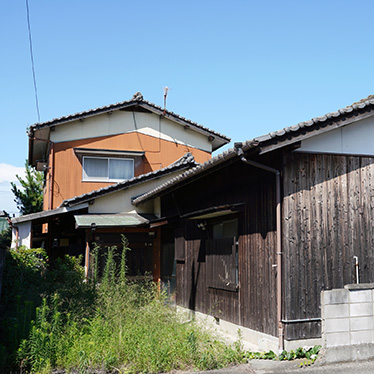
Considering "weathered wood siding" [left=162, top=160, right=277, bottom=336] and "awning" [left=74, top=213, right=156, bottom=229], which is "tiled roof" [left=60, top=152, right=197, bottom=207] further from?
"weathered wood siding" [left=162, top=160, right=277, bottom=336]

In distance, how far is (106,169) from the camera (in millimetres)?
17297

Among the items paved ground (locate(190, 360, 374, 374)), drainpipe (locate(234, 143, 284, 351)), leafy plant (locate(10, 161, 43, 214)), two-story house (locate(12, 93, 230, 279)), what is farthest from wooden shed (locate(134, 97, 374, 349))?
leafy plant (locate(10, 161, 43, 214))

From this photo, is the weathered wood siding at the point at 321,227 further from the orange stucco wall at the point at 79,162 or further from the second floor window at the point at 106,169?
the orange stucco wall at the point at 79,162

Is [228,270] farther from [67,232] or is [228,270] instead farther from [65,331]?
[67,232]

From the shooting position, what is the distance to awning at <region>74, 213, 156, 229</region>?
1270 cm

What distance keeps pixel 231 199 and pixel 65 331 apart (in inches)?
165

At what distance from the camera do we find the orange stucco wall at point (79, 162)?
55.1ft

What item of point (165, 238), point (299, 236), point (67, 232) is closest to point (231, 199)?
point (299, 236)

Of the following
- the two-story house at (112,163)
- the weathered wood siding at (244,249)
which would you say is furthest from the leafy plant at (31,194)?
the weathered wood siding at (244,249)

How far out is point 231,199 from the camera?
929 centimetres

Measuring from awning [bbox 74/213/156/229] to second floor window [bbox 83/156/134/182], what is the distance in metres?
3.19

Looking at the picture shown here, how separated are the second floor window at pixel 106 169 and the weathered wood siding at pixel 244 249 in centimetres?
634

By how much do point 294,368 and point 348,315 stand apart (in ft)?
3.76

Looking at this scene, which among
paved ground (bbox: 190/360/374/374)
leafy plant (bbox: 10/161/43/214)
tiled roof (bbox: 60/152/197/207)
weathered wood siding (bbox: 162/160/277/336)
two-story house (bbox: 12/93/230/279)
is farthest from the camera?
leafy plant (bbox: 10/161/43/214)
